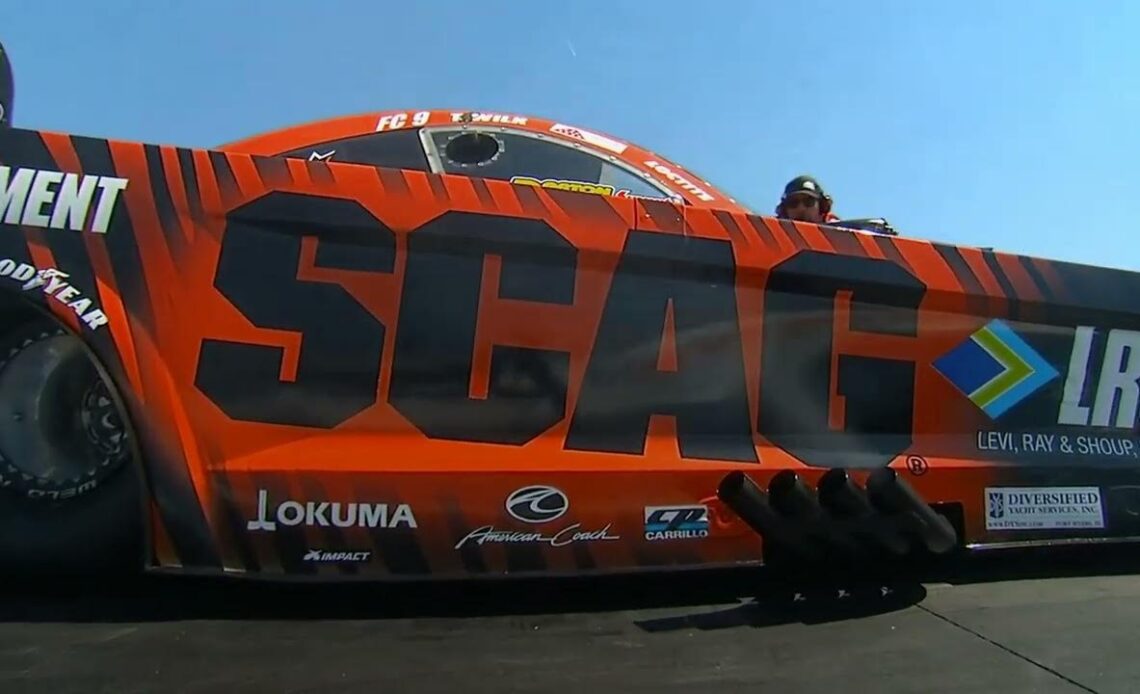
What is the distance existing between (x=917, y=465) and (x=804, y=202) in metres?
1.59

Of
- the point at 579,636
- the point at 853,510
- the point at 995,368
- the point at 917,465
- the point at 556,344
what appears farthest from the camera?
the point at 995,368

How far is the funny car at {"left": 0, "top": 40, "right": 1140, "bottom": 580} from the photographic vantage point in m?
3.16

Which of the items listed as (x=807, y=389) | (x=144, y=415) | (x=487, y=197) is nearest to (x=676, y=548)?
(x=807, y=389)

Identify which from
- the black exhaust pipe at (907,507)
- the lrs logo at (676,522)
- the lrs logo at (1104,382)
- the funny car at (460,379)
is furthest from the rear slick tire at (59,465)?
the lrs logo at (1104,382)

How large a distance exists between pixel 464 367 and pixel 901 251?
173 cm

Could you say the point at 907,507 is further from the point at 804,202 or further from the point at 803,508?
the point at 804,202

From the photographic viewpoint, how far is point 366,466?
10.5 feet

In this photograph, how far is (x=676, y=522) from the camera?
3449 mm

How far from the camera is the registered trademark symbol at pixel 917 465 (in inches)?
147

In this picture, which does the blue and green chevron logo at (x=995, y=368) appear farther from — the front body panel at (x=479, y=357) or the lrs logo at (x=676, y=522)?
the lrs logo at (x=676, y=522)

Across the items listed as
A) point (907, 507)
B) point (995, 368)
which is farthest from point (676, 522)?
point (995, 368)

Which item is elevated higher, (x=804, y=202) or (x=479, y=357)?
(x=804, y=202)

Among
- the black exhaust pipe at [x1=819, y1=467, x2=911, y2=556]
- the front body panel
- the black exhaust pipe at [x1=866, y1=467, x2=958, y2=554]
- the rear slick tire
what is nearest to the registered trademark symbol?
the front body panel

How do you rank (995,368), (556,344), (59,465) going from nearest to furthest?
(59,465) → (556,344) → (995,368)
